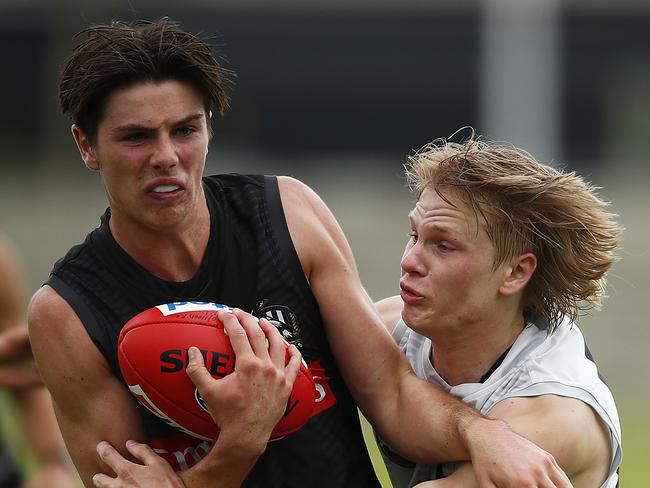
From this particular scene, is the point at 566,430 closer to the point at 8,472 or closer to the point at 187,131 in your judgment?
the point at 187,131

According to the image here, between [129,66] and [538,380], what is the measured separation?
165cm

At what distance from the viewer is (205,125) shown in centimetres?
438

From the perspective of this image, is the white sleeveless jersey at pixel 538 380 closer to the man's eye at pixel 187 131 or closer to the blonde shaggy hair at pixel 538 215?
the blonde shaggy hair at pixel 538 215

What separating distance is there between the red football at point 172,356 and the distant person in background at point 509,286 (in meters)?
0.69

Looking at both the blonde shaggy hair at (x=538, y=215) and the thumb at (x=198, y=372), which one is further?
the blonde shaggy hair at (x=538, y=215)

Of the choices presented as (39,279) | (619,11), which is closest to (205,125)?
(39,279)

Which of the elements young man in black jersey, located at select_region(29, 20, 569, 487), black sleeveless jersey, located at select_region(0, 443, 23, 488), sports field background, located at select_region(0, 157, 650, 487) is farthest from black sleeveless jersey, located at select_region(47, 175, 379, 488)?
sports field background, located at select_region(0, 157, 650, 487)

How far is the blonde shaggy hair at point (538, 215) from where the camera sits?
4.36 m

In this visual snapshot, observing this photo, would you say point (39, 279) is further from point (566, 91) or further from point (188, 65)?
point (566, 91)

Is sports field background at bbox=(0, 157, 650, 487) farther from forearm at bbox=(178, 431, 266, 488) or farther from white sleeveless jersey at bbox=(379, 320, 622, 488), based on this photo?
forearm at bbox=(178, 431, 266, 488)

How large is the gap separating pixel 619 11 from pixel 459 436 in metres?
29.1

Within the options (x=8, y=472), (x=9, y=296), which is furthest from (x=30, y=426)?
(x=9, y=296)

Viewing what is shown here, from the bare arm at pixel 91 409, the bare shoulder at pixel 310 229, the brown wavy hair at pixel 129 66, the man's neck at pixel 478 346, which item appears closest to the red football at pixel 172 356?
the bare arm at pixel 91 409

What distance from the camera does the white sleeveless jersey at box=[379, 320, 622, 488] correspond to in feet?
13.8
